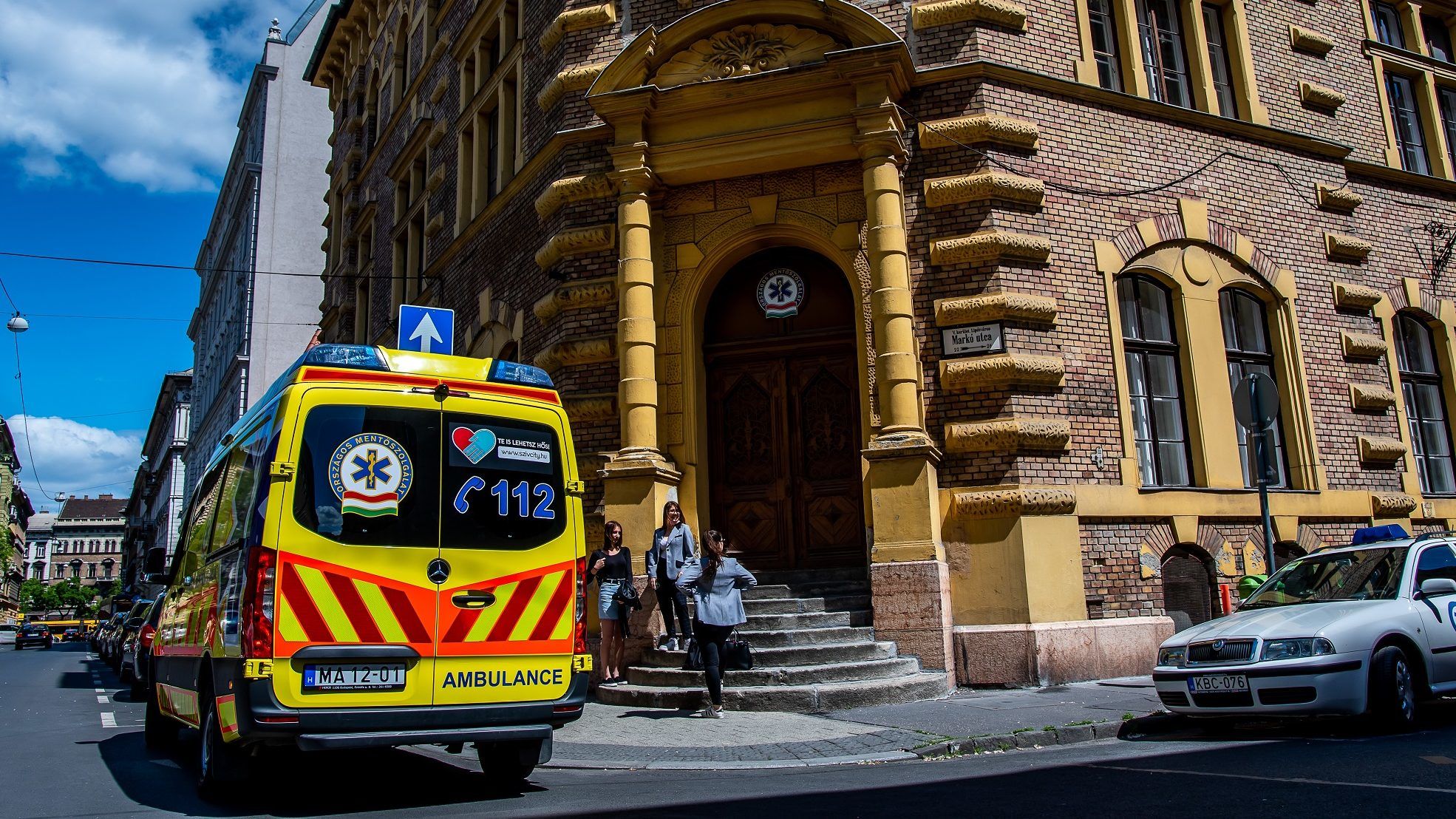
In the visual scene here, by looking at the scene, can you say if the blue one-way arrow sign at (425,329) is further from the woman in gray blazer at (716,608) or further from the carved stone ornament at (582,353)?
the woman in gray blazer at (716,608)

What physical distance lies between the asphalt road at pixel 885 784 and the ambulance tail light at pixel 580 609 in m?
0.90

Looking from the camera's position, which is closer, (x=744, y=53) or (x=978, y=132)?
(x=978, y=132)

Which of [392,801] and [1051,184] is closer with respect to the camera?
[392,801]

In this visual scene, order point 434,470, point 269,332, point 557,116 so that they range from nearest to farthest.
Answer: point 434,470 → point 557,116 → point 269,332

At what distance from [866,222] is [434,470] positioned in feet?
24.2

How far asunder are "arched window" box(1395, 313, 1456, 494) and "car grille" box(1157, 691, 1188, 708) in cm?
972

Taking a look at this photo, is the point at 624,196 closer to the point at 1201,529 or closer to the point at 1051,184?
the point at 1051,184

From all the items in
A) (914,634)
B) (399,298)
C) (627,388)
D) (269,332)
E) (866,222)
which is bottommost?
(914,634)

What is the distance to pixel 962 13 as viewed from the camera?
1272cm

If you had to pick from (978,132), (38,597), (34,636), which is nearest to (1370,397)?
(978,132)

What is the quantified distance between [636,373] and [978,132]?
4.97 metres

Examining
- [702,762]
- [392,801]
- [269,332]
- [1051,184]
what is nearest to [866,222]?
[1051,184]

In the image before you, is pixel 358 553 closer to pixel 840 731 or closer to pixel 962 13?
pixel 840 731

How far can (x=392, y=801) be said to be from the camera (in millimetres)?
6270
